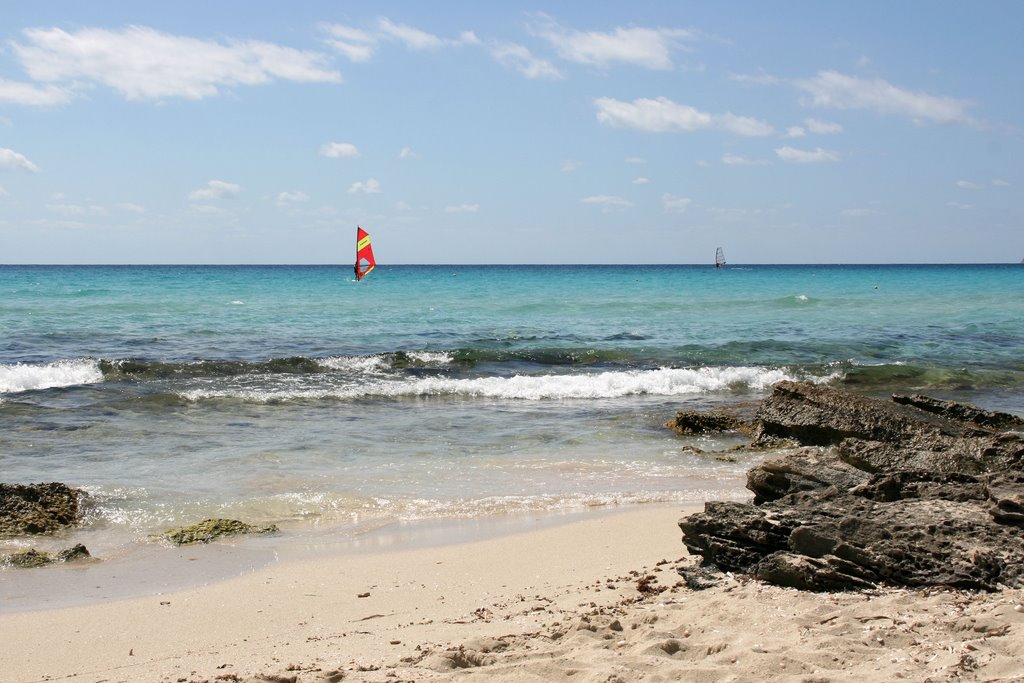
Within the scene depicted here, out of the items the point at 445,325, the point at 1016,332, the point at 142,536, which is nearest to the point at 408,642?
the point at 142,536

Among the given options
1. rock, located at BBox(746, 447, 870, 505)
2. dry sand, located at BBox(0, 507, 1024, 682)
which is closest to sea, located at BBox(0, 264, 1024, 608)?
dry sand, located at BBox(0, 507, 1024, 682)

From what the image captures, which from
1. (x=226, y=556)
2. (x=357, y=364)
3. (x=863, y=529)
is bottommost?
(x=226, y=556)

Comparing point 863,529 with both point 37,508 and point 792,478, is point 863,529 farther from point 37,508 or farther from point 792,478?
point 37,508

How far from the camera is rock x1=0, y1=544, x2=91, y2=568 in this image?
6000 millimetres

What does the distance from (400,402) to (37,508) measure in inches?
296

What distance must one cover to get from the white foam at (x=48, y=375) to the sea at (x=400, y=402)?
0.21 ft

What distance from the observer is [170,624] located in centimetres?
486

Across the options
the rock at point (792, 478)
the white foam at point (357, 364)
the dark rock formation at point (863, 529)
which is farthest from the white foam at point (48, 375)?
the dark rock formation at point (863, 529)

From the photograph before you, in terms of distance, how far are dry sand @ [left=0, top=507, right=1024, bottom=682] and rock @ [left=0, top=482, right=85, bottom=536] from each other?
1.90 metres

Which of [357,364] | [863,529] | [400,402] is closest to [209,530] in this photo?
[863,529]

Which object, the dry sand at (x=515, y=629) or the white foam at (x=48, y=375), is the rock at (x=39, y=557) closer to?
the dry sand at (x=515, y=629)

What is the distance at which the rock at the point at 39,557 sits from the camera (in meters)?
6.00

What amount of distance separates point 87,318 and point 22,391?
1492 centimetres

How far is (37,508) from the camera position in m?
6.97
